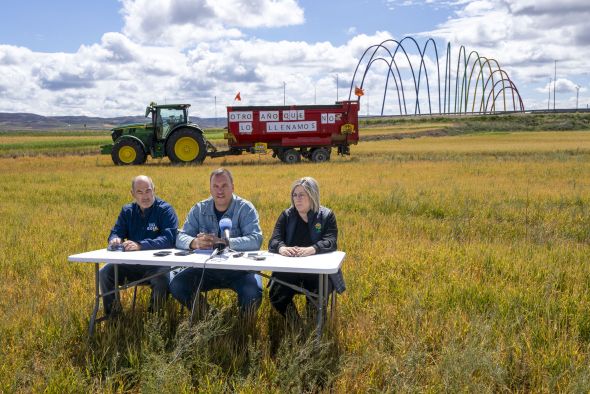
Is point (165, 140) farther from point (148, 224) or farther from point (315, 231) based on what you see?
point (315, 231)

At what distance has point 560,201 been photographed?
11.1 metres

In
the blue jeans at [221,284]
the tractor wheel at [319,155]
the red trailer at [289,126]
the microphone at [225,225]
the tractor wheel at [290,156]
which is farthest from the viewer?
the tractor wheel at [319,155]

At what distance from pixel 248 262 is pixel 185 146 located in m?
17.7

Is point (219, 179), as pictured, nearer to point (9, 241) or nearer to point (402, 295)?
point (402, 295)

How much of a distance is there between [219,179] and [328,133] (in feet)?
61.4

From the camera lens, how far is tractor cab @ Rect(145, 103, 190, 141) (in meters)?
20.9

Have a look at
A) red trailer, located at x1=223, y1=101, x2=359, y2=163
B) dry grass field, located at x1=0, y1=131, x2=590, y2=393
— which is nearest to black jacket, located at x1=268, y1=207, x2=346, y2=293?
dry grass field, located at x1=0, y1=131, x2=590, y2=393

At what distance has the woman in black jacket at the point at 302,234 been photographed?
4.46 m

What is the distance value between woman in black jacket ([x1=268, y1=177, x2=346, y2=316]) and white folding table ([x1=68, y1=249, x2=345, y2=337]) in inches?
5.4

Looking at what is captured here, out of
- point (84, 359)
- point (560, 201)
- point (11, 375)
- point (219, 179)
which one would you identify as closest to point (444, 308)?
point (219, 179)

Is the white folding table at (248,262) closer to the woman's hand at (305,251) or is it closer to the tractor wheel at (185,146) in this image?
the woman's hand at (305,251)

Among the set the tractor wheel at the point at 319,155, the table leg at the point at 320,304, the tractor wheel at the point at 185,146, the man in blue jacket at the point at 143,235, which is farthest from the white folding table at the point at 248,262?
the tractor wheel at the point at 319,155

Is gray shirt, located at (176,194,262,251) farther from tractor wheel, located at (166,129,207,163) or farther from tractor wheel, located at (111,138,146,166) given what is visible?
tractor wheel, located at (111,138,146,166)

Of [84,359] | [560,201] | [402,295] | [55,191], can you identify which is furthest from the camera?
[55,191]
